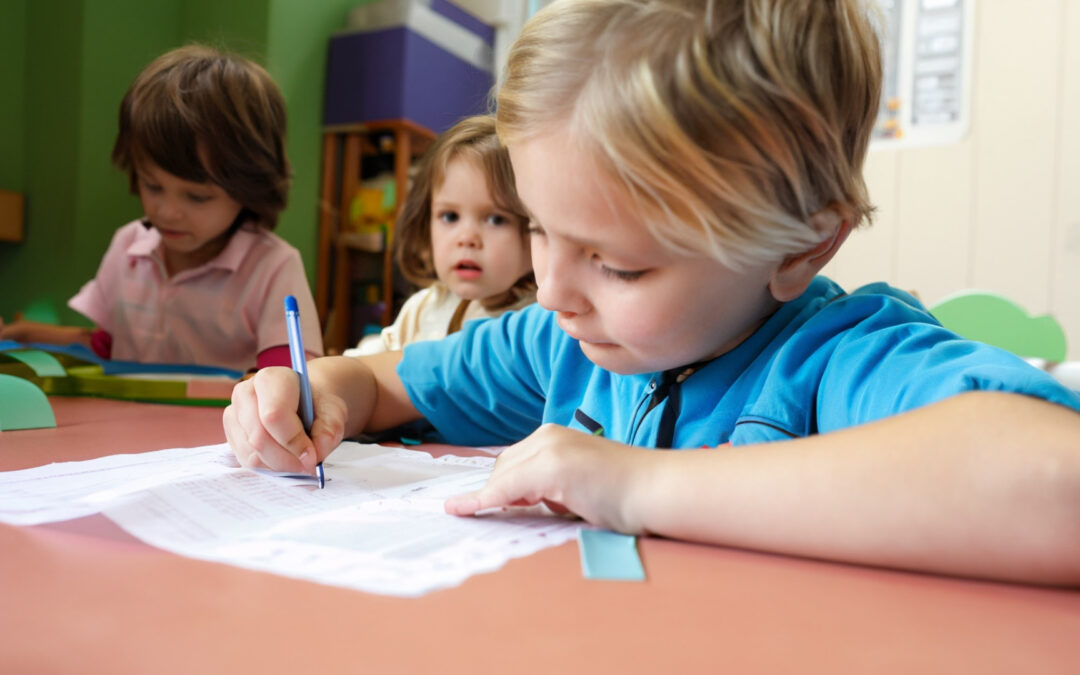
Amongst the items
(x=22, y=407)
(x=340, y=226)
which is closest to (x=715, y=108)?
(x=22, y=407)

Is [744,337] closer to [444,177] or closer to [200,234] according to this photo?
[444,177]

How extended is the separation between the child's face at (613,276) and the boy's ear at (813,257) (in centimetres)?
1

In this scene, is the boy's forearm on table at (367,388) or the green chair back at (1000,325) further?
the green chair back at (1000,325)

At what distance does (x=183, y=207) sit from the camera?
151cm

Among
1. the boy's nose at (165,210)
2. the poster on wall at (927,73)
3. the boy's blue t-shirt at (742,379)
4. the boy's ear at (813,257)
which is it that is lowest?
the boy's blue t-shirt at (742,379)

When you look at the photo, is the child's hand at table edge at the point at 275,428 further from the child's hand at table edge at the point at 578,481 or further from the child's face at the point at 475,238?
the child's face at the point at 475,238

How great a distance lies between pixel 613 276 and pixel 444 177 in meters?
0.93

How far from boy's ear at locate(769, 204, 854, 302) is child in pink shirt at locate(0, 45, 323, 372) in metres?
1.04

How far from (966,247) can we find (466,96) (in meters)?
1.67

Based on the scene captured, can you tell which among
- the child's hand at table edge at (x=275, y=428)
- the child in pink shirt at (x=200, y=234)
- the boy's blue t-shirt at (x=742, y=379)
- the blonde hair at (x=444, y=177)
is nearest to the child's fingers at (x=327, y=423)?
the child's hand at table edge at (x=275, y=428)

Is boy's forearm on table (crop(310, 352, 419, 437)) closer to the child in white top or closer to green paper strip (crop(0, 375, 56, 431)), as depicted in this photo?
green paper strip (crop(0, 375, 56, 431))

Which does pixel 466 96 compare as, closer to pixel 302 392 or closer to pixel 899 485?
pixel 302 392

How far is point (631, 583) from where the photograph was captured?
35 cm

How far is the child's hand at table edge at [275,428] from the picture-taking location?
575mm
